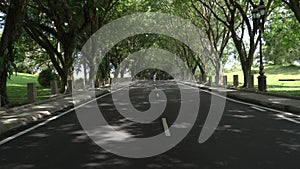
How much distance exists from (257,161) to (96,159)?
2803 mm

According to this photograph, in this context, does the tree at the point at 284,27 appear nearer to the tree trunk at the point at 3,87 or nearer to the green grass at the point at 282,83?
the green grass at the point at 282,83

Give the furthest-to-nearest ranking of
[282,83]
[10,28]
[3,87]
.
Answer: [282,83]
[3,87]
[10,28]

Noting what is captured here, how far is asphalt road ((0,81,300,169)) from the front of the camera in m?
5.73

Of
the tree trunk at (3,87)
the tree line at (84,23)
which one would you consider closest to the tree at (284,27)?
the tree line at (84,23)

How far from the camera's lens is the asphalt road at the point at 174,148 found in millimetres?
5727

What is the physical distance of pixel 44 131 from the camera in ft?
30.0

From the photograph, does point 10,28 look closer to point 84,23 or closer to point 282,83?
point 84,23

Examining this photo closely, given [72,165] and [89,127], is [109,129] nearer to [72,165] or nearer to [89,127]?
[89,127]

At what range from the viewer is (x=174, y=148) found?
6.85 metres

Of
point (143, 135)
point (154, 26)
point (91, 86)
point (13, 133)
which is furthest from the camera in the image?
point (154, 26)

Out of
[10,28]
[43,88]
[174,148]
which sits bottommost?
[174,148]

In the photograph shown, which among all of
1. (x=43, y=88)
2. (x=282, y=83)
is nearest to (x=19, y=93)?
(x=43, y=88)

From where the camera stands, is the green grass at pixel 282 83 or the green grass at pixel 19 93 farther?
the green grass at pixel 282 83

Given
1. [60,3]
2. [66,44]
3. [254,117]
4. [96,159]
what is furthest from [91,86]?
[96,159]
